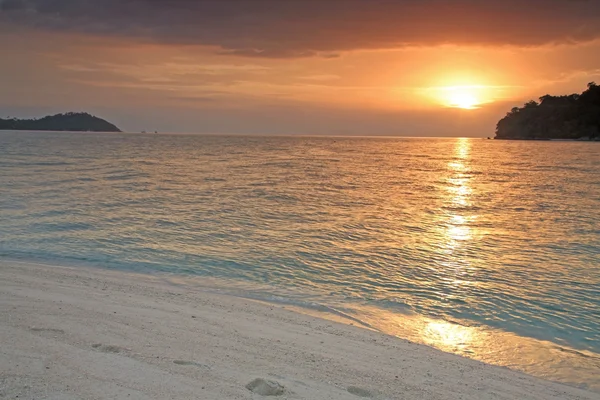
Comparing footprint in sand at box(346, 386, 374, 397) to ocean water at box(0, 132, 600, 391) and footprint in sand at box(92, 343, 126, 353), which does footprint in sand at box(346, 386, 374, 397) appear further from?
ocean water at box(0, 132, 600, 391)

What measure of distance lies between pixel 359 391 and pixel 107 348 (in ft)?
10.8

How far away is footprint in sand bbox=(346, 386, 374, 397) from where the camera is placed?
18.1 ft

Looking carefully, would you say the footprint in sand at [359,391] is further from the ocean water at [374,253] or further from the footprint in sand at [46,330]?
the footprint in sand at [46,330]

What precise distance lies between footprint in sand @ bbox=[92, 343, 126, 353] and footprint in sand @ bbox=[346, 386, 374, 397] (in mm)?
2990

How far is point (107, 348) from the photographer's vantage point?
6148 mm

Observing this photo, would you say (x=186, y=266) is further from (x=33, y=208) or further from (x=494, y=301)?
(x=33, y=208)

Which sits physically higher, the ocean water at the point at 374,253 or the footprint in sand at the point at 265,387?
the footprint in sand at the point at 265,387

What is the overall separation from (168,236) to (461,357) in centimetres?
1208

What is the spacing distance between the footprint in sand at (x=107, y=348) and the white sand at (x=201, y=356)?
0.01 metres

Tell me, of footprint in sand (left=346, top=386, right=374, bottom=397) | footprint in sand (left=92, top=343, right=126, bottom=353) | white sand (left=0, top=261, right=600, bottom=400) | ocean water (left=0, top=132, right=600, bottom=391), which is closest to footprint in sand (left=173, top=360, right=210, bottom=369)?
white sand (left=0, top=261, right=600, bottom=400)

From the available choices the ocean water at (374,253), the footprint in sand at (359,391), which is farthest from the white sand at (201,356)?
the ocean water at (374,253)

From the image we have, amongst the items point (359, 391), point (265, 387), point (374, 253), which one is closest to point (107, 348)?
point (265, 387)

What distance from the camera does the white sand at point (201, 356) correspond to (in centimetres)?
519

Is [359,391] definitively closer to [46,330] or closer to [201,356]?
[201,356]
